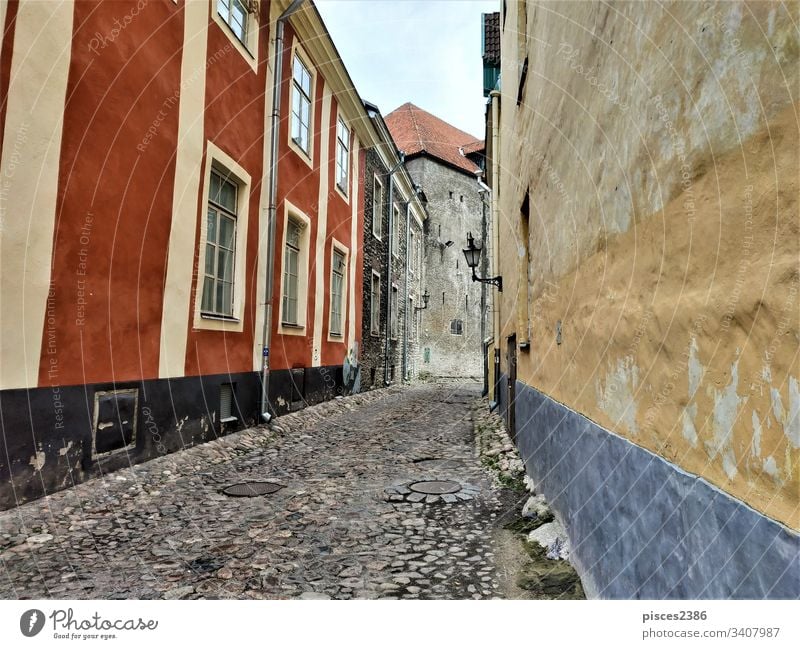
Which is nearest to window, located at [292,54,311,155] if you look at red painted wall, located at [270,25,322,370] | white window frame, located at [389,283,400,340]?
red painted wall, located at [270,25,322,370]

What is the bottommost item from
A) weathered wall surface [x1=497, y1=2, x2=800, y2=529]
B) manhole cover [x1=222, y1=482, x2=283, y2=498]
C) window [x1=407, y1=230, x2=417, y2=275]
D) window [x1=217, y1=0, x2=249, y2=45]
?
manhole cover [x1=222, y1=482, x2=283, y2=498]

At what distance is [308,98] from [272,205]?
299cm

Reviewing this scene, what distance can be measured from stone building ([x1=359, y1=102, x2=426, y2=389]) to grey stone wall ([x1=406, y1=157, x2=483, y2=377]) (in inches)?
154

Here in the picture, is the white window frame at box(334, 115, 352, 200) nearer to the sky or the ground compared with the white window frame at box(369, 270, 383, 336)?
nearer to the sky

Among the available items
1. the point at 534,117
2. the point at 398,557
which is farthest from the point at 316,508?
the point at 534,117

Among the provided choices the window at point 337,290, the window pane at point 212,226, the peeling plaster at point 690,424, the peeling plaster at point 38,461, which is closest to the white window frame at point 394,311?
the window at point 337,290

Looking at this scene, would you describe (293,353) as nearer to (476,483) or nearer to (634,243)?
(476,483)

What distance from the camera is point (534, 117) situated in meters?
4.79

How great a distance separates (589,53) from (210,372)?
5.23 metres

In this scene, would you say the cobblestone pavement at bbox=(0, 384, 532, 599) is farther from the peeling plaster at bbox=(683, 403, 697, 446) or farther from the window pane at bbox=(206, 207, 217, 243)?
the window pane at bbox=(206, 207, 217, 243)

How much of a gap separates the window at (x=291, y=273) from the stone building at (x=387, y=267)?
4271 mm

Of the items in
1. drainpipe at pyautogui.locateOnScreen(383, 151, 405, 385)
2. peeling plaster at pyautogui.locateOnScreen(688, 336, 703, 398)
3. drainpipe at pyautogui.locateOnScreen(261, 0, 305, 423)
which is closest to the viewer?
peeling plaster at pyautogui.locateOnScreen(688, 336, 703, 398)

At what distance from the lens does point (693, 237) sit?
4.81 feet

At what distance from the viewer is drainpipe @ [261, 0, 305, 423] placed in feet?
24.4
